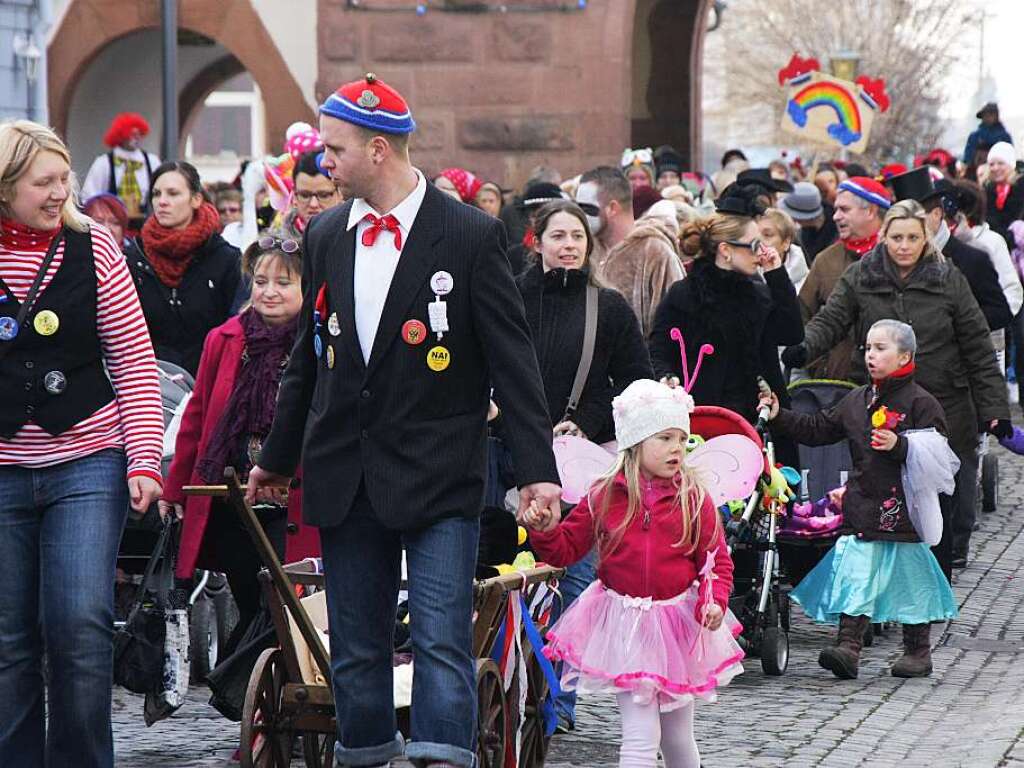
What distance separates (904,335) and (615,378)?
1572 millimetres

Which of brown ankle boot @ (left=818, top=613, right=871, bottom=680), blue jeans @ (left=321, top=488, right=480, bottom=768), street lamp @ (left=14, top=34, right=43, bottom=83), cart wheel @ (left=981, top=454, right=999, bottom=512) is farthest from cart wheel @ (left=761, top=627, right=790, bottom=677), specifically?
street lamp @ (left=14, top=34, right=43, bottom=83)

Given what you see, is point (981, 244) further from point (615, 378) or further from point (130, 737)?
point (130, 737)

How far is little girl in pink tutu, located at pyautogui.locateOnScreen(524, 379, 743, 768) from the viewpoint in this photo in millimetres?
6836

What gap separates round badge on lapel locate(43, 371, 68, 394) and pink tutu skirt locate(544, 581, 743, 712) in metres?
1.84

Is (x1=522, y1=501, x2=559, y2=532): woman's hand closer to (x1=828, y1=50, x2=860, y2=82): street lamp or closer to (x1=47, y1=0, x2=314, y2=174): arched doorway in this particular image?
(x1=47, y1=0, x2=314, y2=174): arched doorway

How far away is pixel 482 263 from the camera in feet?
19.6

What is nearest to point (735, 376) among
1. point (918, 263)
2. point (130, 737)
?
point (918, 263)

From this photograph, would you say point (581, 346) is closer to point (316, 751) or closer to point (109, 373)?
point (316, 751)

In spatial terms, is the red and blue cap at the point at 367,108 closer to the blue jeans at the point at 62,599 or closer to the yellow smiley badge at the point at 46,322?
the yellow smiley badge at the point at 46,322

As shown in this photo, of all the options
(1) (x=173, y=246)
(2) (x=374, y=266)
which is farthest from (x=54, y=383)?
(1) (x=173, y=246)

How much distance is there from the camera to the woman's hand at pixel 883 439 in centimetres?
955

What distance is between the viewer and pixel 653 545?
6.95 metres

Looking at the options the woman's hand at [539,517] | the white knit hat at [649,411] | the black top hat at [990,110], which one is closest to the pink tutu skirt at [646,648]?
the white knit hat at [649,411]

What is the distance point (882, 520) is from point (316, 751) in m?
3.51
